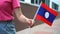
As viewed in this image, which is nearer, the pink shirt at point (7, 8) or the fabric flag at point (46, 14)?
the pink shirt at point (7, 8)

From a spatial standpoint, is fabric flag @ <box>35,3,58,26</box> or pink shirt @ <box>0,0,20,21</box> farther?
fabric flag @ <box>35,3,58,26</box>

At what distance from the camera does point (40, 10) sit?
4.51 meters

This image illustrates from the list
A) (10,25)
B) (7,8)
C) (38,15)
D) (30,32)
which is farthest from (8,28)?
(30,32)

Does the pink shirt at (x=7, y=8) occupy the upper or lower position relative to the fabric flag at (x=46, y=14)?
upper

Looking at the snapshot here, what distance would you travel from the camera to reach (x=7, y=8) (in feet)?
10.7

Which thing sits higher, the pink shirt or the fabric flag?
the pink shirt

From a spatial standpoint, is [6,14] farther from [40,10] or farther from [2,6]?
[40,10]

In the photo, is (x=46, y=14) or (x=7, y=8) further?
(x=46, y=14)

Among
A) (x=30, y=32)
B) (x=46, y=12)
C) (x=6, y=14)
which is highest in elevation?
(x=6, y=14)

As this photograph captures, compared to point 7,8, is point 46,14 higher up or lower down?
lower down

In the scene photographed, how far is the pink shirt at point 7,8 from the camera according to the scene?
3.21 m

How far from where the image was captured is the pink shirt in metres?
3.21

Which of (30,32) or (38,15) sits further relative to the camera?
(30,32)

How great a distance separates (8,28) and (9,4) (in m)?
0.31
